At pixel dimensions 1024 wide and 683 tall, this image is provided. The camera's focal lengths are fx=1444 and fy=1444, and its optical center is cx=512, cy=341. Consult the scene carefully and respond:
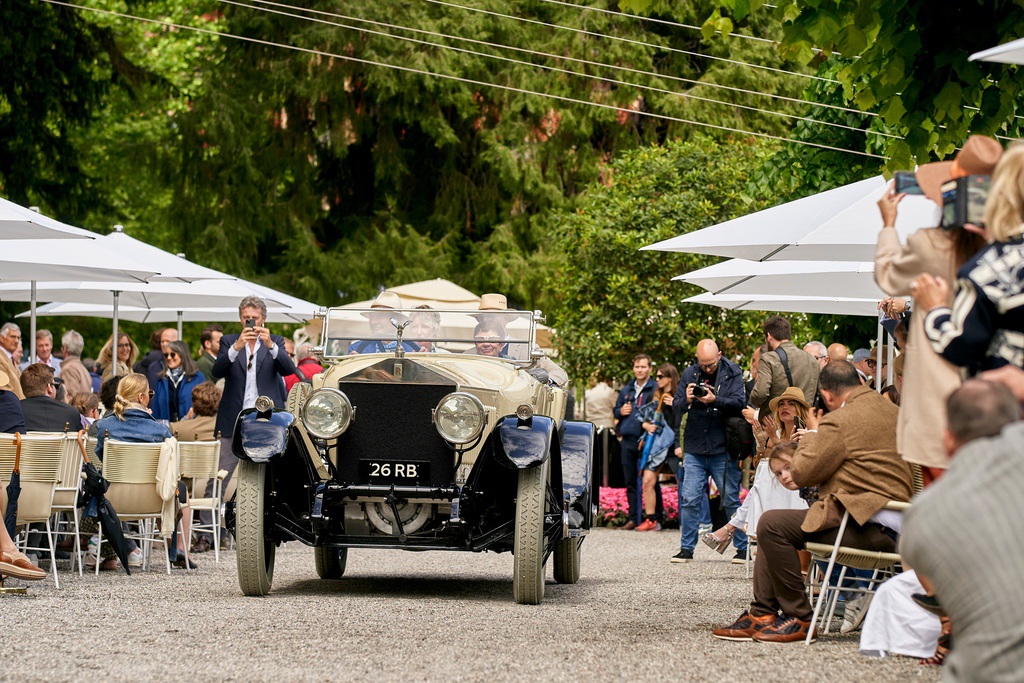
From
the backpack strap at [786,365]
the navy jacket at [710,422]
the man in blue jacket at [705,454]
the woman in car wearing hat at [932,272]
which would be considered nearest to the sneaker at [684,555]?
the man in blue jacket at [705,454]

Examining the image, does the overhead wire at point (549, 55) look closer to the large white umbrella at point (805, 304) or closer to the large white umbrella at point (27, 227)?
the large white umbrella at point (805, 304)

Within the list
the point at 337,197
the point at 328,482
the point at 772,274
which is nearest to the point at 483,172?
the point at 337,197

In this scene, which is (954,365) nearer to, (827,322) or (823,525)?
(823,525)

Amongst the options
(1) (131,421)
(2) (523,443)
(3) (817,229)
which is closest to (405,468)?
(2) (523,443)

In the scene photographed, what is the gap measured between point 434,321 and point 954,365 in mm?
5845

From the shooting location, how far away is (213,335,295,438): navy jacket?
40.4ft

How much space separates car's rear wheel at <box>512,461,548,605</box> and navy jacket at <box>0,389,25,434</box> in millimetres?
3441

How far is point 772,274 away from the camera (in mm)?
11148

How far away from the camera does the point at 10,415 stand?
9.63 m

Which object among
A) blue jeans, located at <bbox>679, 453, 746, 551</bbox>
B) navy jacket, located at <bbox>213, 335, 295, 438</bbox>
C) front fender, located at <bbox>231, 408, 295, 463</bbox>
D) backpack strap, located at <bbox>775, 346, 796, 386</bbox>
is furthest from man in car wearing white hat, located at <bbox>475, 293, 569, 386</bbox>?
backpack strap, located at <bbox>775, 346, 796, 386</bbox>

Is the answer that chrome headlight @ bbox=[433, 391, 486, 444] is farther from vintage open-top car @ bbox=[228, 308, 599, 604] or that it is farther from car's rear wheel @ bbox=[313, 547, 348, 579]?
car's rear wheel @ bbox=[313, 547, 348, 579]

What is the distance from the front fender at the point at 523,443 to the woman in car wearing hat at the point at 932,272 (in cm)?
374

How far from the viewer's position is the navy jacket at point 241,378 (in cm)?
1232

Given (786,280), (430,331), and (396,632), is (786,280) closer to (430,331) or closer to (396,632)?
(430,331)
